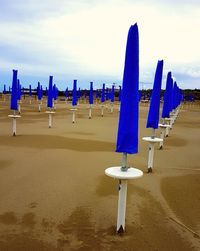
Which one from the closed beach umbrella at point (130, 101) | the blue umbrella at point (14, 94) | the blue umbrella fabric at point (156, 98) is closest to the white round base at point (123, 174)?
the closed beach umbrella at point (130, 101)

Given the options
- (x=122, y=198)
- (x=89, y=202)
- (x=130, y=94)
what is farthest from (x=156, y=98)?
(x=122, y=198)

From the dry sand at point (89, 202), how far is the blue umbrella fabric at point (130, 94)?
1309 mm

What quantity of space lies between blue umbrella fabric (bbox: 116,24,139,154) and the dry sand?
4.30 ft

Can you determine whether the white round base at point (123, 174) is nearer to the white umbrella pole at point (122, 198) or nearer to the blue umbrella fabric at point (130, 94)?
the white umbrella pole at point (122, 198)

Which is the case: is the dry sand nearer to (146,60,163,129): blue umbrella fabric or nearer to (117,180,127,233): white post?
(117,180,127,233): white post

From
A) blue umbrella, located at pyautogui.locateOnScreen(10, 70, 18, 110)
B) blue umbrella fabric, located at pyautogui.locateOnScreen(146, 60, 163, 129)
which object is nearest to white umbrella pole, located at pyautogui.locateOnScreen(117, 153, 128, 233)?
blue umbrella fabric, located at pyautogui.locateOnScreen(146, 60, 163, 129)

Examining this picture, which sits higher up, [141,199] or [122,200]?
[122,200]

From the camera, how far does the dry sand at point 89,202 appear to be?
4348 mm

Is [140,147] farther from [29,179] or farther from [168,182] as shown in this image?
[29,179]

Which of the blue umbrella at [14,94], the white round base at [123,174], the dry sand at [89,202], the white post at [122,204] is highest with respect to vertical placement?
the blue umbrella at [14,94]

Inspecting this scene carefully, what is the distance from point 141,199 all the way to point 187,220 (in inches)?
41.7

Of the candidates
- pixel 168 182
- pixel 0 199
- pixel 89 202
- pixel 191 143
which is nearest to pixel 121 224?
pixel 89 202

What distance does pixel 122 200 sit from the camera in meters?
4.47

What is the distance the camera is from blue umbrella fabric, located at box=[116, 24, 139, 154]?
4.30 meters
